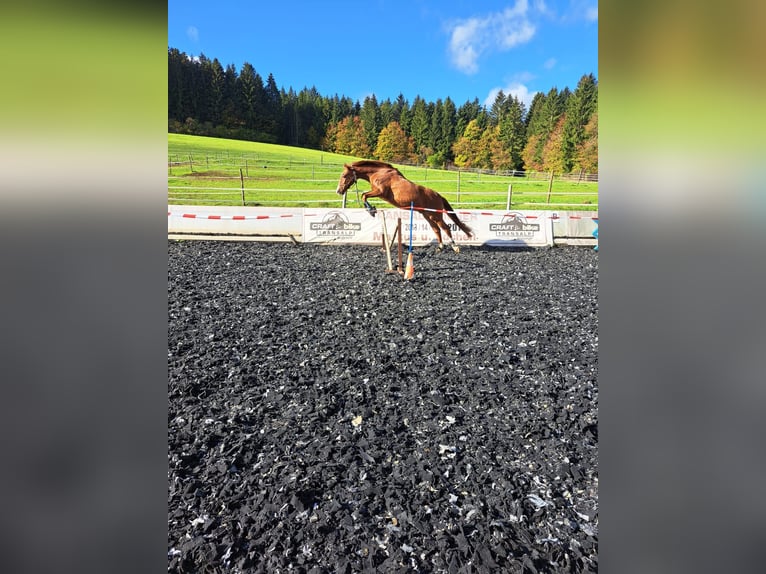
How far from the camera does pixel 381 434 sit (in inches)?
121

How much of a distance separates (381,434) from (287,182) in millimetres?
22268

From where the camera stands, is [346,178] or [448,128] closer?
[346,178]

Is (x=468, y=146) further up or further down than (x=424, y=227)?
further up

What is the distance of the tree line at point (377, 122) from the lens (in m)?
37.1

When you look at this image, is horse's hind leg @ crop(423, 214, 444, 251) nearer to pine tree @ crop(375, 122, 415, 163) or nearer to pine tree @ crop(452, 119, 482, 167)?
pine tree @ crop(375, 122, 415, 163)

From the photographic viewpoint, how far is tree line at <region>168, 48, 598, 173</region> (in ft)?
122

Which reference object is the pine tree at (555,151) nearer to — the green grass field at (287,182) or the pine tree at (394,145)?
the green grass field at (287,182)

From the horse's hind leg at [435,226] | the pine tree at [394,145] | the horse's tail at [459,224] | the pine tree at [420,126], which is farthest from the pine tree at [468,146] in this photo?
the horse's hind leg at [435,226]

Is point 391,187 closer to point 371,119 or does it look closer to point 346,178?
point 346,178

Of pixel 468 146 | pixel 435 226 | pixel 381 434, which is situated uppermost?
pixel 468 146

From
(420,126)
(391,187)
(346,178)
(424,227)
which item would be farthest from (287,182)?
(420,126)
